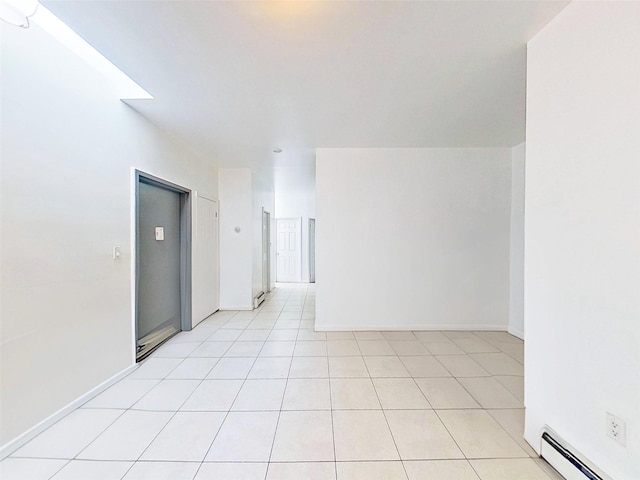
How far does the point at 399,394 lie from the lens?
220 cm

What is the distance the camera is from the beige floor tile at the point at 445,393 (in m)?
2.06

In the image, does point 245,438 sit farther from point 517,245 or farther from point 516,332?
point 517,245

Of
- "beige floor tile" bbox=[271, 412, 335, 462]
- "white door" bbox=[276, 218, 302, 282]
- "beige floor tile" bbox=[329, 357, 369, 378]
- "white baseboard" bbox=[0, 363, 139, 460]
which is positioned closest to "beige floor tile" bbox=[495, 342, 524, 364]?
"beige floor tile" bbox=[329, 357, 369, 378]

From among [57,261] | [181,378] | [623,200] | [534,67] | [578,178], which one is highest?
Result: [534,67]

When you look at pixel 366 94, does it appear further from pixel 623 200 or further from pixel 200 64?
pixel 623 200

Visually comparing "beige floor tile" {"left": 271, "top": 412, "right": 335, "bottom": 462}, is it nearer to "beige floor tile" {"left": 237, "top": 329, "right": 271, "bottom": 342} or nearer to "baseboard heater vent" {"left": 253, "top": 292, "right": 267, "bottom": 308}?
"beige floor tile" {"left": 237, "top": 329, "right": 271, "bottom": 342}

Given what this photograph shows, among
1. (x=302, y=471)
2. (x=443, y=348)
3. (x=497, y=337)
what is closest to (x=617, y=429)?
(x=302, y=471)

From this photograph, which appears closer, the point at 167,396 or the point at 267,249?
the point at 167,396

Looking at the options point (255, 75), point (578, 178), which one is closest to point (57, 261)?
point (255, 75)

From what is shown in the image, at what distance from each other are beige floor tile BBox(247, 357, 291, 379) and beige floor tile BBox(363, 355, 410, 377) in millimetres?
780

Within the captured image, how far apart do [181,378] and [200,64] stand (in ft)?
8.07

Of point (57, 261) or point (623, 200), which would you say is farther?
point (57, 261)

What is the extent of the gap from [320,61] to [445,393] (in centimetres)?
258

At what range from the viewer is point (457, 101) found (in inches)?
95.4
